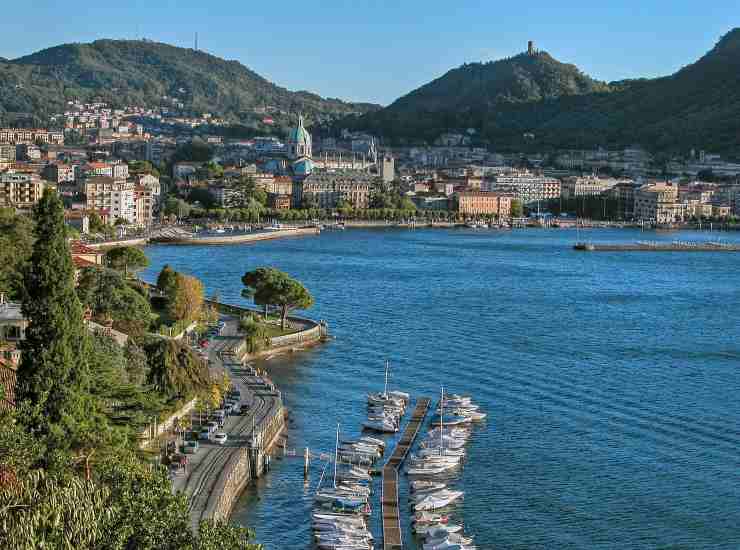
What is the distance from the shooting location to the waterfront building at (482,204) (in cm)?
5519

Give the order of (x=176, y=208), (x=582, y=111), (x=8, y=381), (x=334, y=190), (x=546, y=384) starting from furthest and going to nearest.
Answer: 1. (x=582, y=111)
2. (x=334, y=190)
3. (x=176, y=208)
4. (x=546, y=384)
5. (x=8, y=381)

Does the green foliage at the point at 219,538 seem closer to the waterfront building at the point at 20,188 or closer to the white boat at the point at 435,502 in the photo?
the white boat at the point at 435,502

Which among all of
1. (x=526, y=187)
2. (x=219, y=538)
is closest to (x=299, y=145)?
(x=526, y=187)

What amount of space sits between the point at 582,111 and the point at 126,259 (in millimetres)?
77334

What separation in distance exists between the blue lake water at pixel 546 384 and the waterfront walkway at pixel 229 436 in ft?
1.15

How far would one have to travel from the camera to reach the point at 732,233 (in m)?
52.0

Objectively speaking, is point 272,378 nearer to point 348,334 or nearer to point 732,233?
point 348,334

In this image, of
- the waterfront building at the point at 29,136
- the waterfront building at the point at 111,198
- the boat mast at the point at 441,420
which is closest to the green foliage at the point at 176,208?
the waterfront building at the point at 111,198

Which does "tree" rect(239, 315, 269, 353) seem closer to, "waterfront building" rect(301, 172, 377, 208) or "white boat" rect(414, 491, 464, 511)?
"white boat" rect(414, 491, 464, 511)

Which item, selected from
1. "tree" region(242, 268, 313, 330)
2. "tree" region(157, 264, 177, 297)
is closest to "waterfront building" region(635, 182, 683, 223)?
"tree" region(242, 268, 313, 330)

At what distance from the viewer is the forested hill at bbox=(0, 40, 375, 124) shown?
116250mm

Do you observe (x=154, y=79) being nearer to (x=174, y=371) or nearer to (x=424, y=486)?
(x=174, y=371)

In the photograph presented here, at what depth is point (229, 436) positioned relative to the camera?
11852 millimetres

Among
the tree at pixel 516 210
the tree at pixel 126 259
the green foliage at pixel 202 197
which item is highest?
the tree at pixel 126 259
